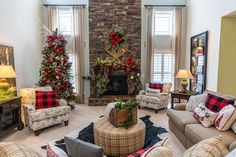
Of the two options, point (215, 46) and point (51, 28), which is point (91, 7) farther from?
point (215, 46)

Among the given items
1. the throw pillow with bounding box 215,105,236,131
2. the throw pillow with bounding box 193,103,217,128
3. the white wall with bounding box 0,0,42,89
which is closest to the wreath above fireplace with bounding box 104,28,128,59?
the white wall with bounding box 0,0,42,89

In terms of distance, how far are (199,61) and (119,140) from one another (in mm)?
4000

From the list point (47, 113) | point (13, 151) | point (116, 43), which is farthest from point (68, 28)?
point (13, 151)

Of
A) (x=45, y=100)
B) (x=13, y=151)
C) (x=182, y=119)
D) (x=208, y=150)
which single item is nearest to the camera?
(x=13, y=151)

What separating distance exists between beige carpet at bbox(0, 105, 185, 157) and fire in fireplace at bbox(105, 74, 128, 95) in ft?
3.84

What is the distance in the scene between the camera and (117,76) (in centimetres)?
680

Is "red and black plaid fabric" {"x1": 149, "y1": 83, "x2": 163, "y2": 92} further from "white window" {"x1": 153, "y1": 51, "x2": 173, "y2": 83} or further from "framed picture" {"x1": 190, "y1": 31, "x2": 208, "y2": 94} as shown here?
"framed picture" {"x1": 190, "y1": 31, "x2": 208, "y2": 94}

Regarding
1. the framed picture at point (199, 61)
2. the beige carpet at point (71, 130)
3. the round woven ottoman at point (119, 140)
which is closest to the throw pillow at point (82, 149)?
the round woven ottoman at point (119, 140)

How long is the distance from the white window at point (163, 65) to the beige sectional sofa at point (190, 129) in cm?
295

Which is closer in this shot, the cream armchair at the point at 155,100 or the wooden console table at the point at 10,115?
the wooden console table at the point at 10,115

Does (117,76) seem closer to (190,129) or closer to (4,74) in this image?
(4,74)

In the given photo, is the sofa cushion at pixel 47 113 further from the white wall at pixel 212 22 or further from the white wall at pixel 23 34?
the white wall at pixel 212 22

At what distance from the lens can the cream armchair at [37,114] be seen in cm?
383

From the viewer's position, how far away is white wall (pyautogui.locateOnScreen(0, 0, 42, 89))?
4559mm
